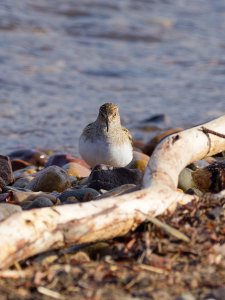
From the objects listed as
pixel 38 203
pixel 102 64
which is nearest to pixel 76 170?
pixel 38 203

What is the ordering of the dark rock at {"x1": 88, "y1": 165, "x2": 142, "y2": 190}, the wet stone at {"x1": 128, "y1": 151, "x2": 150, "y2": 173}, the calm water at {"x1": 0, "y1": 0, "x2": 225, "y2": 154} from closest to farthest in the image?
the dark rock at {"x1": 88, "y1": 165, "x2": 142, "y2": 190} < the wet stone at {"x1": 128, "y1": 151, "x2": 150, "y2": 173} < the calm water at {"x1": 0, "y1": 0, "x2": 225, "y2": 154}

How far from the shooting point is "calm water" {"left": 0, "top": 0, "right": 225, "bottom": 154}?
1041cm

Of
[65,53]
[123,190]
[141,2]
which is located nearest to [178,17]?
[141,2]

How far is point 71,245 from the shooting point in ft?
12.4

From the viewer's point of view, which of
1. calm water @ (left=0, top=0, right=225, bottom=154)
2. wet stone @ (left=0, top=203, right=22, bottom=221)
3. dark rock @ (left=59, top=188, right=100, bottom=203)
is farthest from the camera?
calm water @ (left=0, top=0, right=225, bottom=154)

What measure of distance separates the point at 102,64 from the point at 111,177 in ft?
24.6

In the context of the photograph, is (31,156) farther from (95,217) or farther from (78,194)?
(95,217)

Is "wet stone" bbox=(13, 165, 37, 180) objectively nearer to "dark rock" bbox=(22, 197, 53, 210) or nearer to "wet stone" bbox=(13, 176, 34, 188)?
"wet stone" bbox=(13, 176, 34, 188)

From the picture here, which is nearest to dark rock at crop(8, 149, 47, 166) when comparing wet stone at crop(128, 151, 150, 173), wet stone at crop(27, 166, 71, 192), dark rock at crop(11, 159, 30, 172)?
dark rock at crop(11, 159, 30, 172)

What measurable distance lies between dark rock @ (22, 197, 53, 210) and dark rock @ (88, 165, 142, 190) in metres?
0.67

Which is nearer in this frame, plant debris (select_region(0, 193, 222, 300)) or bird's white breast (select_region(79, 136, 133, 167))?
plant debris (select_region(0, 193, 222, 300))

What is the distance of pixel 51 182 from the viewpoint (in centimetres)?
581

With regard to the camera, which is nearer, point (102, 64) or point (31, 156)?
point (31, 156)

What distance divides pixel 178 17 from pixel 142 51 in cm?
258
